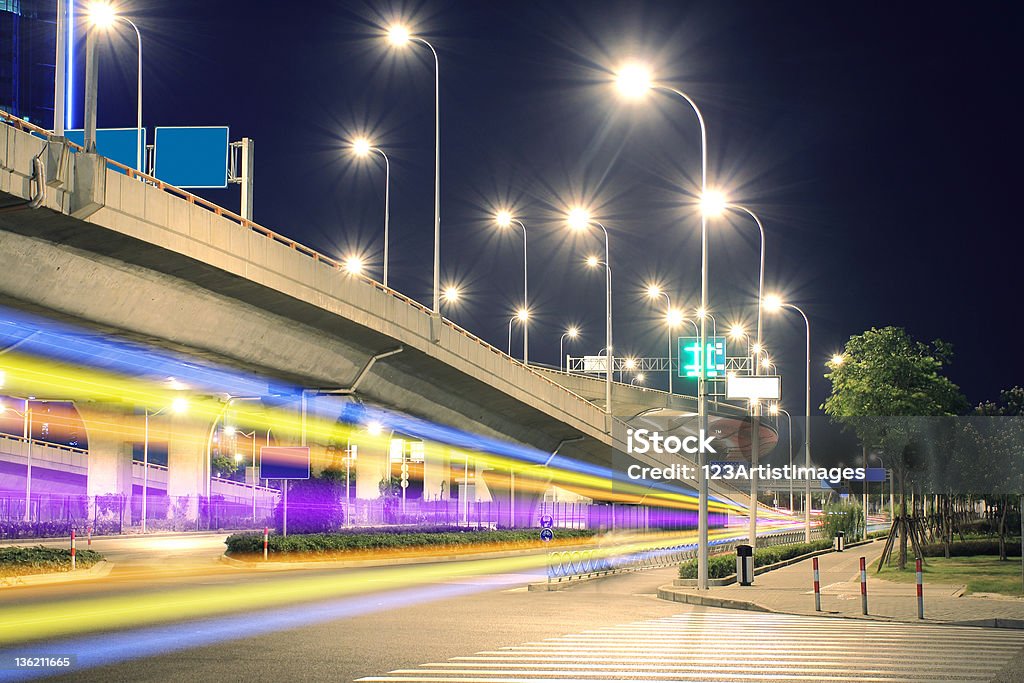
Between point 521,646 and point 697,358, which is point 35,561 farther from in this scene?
point 521,646

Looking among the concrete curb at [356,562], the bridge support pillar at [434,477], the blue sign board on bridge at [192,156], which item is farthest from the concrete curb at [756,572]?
the bridge support pillar at [434,477]

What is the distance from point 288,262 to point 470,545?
18.1 metres

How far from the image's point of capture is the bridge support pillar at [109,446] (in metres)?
61.1

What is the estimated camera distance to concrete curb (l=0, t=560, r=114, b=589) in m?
28.7

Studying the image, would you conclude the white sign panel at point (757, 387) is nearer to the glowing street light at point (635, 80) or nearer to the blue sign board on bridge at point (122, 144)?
the glowing street light at point (635, 80)

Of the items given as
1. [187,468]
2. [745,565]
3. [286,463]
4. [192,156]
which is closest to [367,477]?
[187,468]

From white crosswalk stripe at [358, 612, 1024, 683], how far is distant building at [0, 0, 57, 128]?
8773 cm

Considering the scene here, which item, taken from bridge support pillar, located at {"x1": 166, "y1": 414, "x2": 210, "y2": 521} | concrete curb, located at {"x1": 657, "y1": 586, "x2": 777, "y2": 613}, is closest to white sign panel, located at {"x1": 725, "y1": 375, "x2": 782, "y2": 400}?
concrete curb, located at {"x1": 657, "y1": 586, "x2": 777, "y2": 613}

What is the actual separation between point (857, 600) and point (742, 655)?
10.5 metres

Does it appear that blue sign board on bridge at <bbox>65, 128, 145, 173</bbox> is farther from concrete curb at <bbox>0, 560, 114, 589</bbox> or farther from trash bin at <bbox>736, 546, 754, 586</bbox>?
trash bin at <bbox>736, 546, 754, 586</bbox>

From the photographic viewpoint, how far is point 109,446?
208ft

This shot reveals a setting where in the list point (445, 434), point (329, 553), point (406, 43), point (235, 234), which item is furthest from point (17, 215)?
point (445, 434)

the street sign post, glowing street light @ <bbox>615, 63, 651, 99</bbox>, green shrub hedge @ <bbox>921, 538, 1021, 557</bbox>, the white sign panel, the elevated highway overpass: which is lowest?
green shrub hedge @ <bbox>921, 538, 1021, 557</bbox>

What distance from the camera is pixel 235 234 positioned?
34.9 meters
